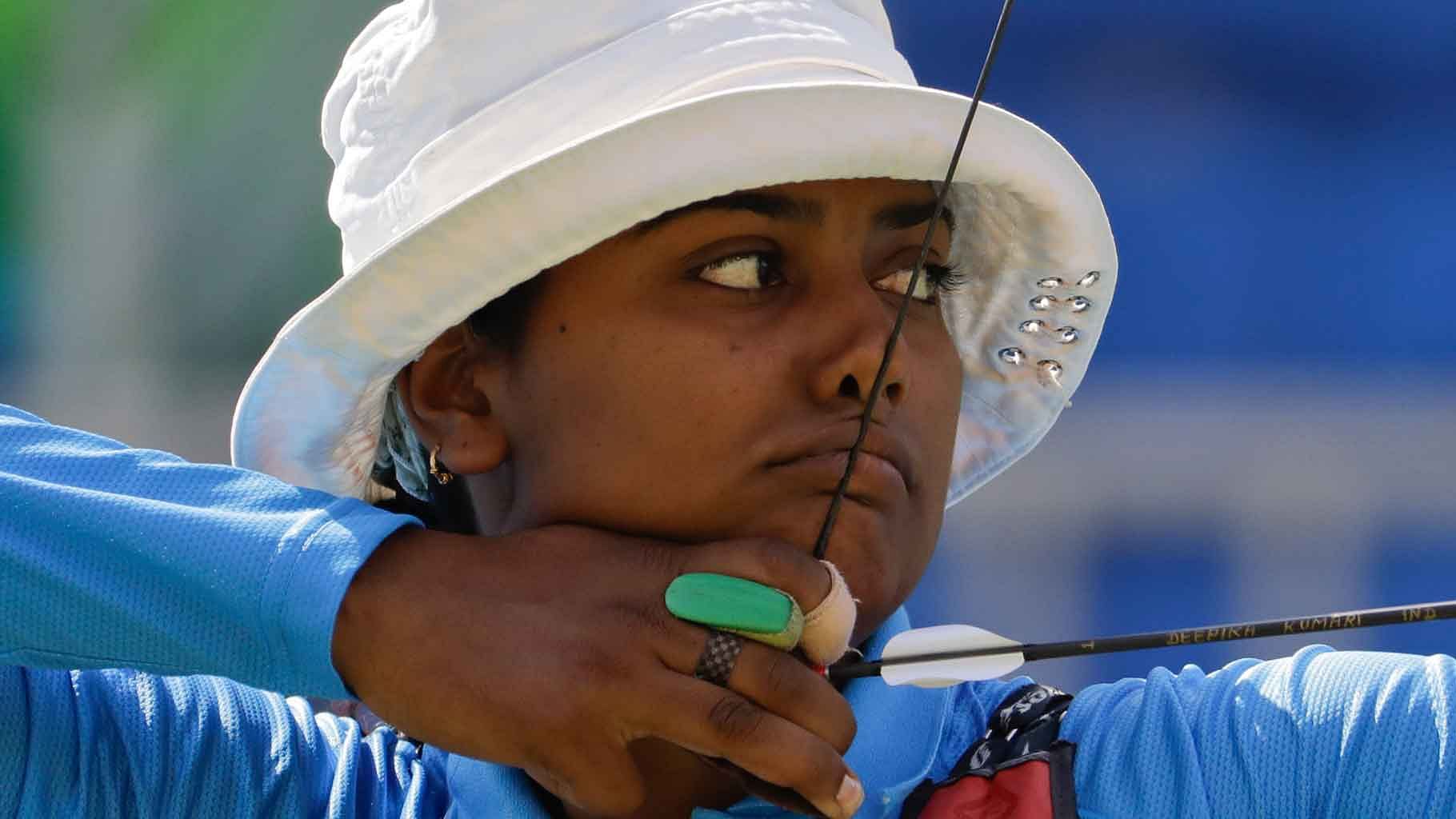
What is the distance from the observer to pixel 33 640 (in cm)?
140

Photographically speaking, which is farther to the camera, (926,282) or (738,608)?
(926,282)

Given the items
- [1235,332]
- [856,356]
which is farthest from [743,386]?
[1235,332]

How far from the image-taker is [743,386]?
138 cm

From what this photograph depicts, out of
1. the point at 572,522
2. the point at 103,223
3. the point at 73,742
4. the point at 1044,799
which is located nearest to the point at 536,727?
the point at 572,522

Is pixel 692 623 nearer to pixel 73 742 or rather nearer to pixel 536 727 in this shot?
pixel 536 727

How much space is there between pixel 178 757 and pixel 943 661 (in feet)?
2.27

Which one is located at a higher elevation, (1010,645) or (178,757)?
(1010,645)

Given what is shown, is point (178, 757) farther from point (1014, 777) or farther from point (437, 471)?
point (1014, 777)

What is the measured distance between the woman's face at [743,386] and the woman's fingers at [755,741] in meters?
0.21

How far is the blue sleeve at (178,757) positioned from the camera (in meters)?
1.52

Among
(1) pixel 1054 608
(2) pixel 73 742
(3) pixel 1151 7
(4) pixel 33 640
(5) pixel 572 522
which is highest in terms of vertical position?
(3) pixel 1151 7

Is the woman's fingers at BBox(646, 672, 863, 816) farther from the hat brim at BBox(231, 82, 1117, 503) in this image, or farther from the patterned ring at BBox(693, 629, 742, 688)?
the hat brim at BBox(231, 82, 1117, 503)

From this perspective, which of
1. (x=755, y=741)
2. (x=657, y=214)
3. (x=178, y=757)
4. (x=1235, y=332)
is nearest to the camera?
(x=755, y=741)

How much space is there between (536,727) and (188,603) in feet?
1.03
